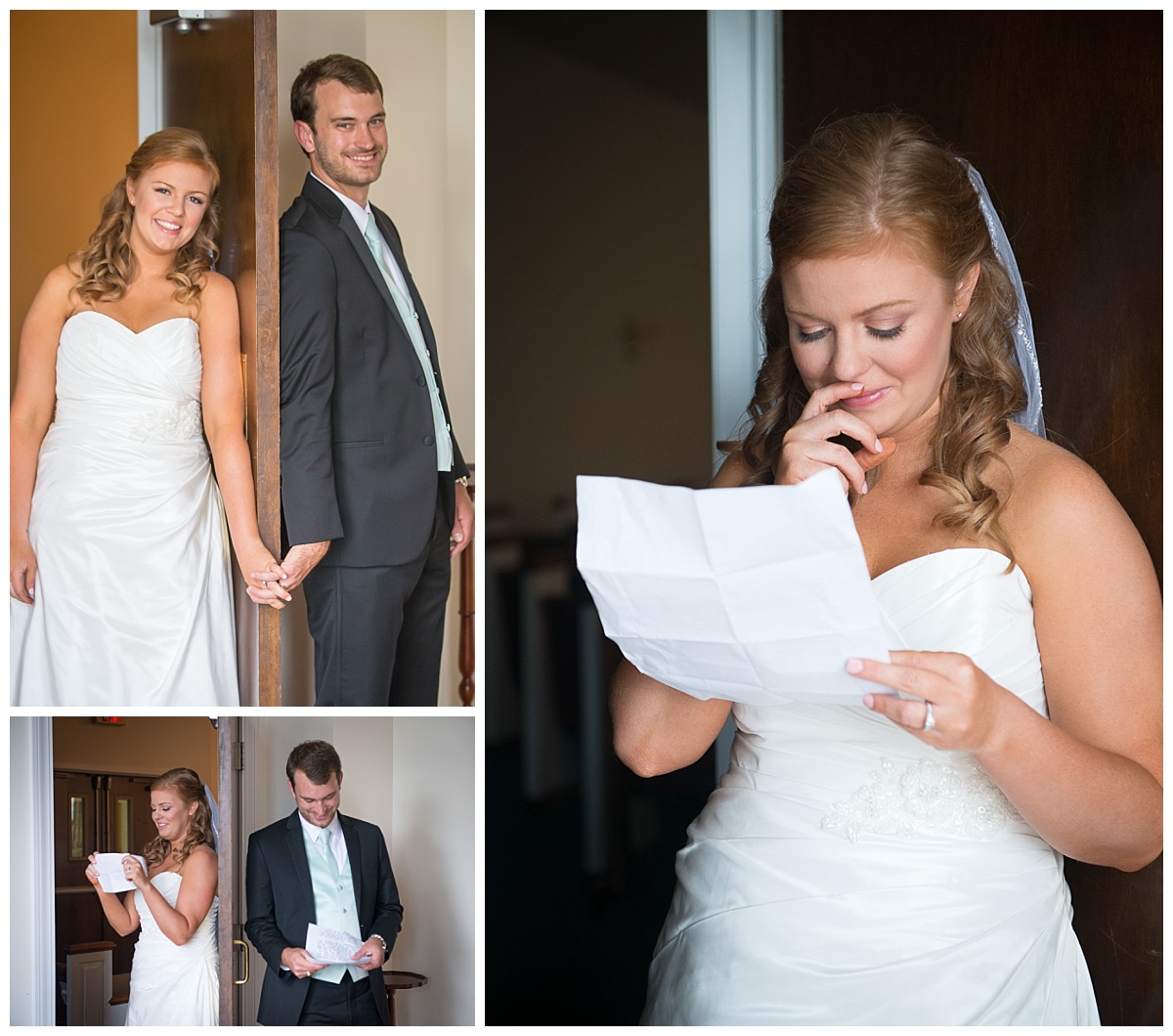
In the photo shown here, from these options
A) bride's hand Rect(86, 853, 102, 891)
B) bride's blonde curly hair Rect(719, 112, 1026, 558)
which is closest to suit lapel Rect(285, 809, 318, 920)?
bride's hand Rect(86, 853, 102, 891)

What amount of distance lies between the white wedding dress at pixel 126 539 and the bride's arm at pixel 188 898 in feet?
0.70

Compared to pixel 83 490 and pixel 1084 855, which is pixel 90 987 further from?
pixel 1084 855

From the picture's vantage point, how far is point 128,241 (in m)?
1.53

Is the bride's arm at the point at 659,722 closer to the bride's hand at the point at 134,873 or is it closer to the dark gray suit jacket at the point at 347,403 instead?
the dark gray suit jacket at the point at 347,403

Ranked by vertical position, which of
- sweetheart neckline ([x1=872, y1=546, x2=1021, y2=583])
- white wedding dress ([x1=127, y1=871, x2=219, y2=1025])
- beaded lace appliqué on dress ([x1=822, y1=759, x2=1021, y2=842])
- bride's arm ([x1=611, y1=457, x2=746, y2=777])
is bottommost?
white wedding dress ([x1=127, y1=871, x2=219, y2=1025])

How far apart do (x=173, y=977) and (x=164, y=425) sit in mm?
722

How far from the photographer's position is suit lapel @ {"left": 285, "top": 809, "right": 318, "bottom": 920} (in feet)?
5.04

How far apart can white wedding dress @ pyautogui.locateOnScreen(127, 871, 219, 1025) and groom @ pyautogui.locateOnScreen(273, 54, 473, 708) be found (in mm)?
355

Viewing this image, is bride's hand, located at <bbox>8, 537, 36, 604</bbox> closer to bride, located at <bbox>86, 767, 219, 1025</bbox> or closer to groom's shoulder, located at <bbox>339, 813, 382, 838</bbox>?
bride, located at <bbox>86, 767, 219, 1025</bbox>

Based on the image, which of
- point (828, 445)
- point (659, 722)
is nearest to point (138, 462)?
point (659, 722)

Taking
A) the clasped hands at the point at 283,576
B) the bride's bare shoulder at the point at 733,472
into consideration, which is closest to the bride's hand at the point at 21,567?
the clasped hands at the point at 283,576

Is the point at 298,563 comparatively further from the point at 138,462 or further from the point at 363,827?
the point at 363,827

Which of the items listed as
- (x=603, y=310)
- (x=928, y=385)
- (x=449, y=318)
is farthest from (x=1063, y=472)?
(x=603, y=310)

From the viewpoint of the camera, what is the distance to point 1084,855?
140 cm
